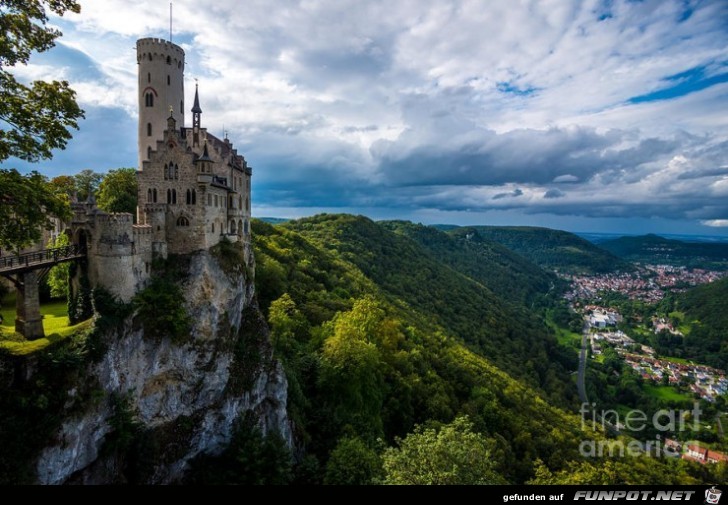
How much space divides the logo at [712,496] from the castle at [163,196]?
3048 centimetres

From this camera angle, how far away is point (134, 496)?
9406 mm

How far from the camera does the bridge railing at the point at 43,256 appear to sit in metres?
23.4

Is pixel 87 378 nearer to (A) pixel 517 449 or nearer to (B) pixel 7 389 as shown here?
(B) pixel 7 389

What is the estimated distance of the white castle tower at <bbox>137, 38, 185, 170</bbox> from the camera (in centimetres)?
3444

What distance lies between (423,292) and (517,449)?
71.0 m

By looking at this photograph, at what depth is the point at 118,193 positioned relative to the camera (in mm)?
42156

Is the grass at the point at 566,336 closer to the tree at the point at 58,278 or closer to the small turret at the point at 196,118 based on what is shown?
the small turret at the point at 196,118

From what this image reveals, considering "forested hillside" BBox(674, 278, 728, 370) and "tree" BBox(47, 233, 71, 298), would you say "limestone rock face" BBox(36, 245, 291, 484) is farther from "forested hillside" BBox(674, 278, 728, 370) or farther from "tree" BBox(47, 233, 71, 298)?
"forested hillside" BBox(674, 278, 728, 370)

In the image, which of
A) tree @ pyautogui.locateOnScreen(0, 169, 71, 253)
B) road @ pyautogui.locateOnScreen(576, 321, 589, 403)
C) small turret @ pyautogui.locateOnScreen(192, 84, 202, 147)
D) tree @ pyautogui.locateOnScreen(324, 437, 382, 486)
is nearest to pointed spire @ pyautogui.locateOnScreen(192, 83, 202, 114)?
small turret @ pyautogui.locateOnScreen(192, 84, 202, 147)

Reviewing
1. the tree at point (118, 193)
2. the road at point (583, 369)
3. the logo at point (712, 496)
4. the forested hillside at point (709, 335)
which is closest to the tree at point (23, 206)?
the logo at point (712, 496)

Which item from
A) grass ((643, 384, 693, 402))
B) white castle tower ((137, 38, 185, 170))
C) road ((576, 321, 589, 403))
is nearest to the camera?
white castle tower ((137, 38, 185, 170))

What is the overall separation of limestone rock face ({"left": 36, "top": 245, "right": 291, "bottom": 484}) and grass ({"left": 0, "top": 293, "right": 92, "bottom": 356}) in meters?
2.46

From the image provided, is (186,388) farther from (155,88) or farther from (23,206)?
(155,88)

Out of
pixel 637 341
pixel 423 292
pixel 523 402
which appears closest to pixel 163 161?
pixel 523 402
